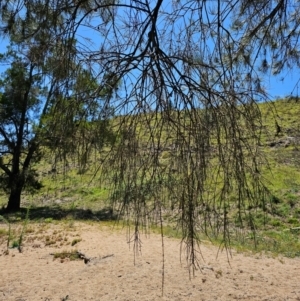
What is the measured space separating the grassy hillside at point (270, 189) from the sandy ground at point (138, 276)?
0.46 metres

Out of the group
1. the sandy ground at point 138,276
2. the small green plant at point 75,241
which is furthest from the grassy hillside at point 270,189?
the small green plant at point 75,241

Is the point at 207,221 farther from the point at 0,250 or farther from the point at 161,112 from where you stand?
the point at 0,250

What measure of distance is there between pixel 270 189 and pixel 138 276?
12.9 ft

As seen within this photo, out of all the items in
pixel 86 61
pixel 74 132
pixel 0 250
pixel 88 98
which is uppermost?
pixel 86 61

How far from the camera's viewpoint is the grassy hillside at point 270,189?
266 cm

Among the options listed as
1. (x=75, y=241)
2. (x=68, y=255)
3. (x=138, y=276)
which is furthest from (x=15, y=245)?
(x=138, y=276)

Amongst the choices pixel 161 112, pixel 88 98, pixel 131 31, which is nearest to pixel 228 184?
pixel 161 112

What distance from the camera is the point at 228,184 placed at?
2.34m

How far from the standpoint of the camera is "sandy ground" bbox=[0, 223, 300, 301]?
5.07 metres

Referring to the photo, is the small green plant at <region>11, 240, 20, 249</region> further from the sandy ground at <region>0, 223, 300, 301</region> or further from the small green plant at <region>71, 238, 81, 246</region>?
the small green plant at <region>71, 238, 81, 246</region>

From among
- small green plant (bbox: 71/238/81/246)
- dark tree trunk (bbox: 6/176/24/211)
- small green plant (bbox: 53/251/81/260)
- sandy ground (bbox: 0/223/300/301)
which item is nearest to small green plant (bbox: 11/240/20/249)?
sandy ground (bbox: 0/223/300/301)

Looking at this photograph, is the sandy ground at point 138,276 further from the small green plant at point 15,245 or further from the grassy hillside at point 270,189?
the grassy hillside at point 270,189

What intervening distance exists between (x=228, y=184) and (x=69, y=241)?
20.6ft

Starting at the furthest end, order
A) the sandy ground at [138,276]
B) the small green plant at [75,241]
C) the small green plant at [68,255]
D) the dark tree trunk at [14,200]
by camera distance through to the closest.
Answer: the dark tree trunk at [14,200]
the small green plant at [75,241]
the small green plant at [68,255]
the sandy ground at [138,276]
